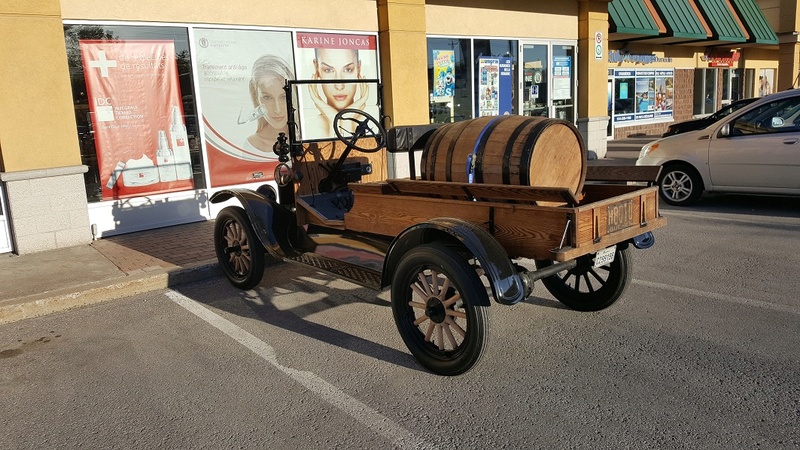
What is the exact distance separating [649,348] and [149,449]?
3.02 metres

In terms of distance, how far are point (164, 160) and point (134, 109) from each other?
756 millimetres

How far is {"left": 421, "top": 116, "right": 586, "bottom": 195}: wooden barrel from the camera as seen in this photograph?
155 inches

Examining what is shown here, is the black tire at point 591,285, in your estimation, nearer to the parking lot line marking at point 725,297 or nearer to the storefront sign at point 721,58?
the parking lot line marking at point 725,297

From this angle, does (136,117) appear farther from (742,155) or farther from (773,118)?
(773,118)

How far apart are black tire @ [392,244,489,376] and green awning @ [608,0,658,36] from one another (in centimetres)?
1350

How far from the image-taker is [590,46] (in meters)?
13.8

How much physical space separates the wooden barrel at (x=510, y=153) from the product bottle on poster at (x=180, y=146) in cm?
521

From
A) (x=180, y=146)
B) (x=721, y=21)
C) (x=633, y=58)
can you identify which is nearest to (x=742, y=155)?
(x=180, y=146)

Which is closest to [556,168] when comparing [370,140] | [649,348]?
[649,348]

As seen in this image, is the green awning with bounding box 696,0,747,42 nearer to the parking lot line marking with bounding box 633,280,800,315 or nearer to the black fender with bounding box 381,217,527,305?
the parking lot line marking with bounding box 633,280,800,315

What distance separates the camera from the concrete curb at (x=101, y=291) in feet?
17.2

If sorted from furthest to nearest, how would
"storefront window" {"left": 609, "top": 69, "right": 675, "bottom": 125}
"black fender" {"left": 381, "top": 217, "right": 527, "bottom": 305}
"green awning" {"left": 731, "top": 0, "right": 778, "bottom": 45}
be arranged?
"green awning" {"left": 731, "top": 0, "right": 778, "bottom": 45}
"storefront window" {"left": 609, "top": 69, "right": 675, "bottom": 125}
"black fender" {"left": 381, "top": 217, "right": 527, "bottom": 305}

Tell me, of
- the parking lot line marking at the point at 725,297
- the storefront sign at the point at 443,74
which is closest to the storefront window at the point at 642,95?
the storefront sign at the point at 443,74

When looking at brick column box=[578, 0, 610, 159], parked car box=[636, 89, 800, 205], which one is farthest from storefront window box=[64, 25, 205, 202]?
brick column box=[578, 0, 610, 159]
